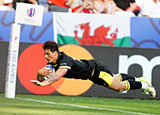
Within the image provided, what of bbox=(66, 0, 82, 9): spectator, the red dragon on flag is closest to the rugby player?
the red dragon on flag

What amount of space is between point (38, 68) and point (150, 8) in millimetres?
4457

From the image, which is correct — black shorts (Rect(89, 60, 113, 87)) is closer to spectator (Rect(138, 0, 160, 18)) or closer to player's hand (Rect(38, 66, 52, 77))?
player's hand (Rect(38, 66, 52, 77))

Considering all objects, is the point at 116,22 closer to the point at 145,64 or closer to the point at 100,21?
the point at 100,21

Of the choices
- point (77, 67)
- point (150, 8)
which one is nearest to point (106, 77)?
point (77, 67)

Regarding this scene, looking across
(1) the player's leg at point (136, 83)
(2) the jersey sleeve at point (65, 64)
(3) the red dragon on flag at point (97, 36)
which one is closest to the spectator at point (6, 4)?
(3) the red dragon on flag at point (97, 36)

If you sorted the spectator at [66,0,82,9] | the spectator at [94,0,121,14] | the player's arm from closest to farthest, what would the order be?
the player's arm
the spectator at [66,0,82,9]
the spectator at [94,0,121,14]

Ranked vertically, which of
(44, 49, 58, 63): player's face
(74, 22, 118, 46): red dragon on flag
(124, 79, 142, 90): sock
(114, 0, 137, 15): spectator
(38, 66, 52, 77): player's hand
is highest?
(114, 0, 137, 15): spectator

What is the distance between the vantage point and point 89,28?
16.6 metres

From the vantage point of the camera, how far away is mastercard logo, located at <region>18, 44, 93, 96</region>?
16.1m

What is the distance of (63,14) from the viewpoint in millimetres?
16531

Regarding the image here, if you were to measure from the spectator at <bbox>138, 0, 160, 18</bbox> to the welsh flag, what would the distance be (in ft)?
2.83

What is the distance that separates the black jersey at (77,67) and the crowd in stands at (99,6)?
596 centimetres

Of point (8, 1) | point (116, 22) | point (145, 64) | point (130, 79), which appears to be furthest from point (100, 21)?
point (130, 79)

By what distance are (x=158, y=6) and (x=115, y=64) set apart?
2.65m
